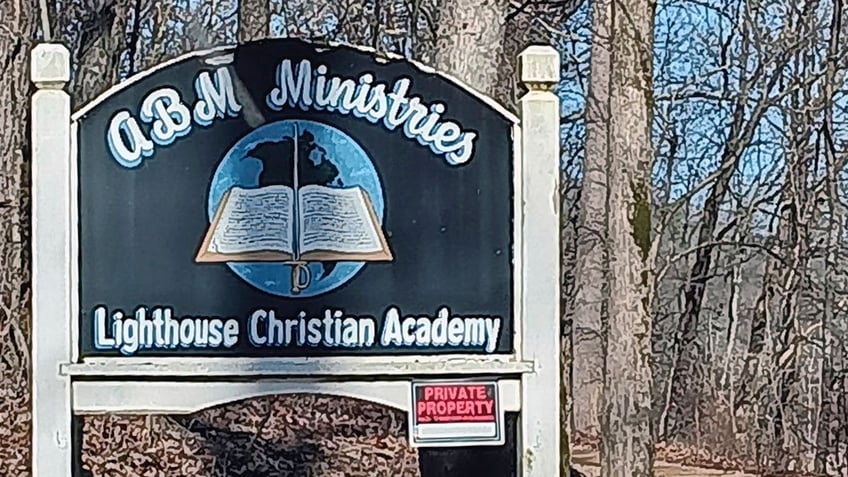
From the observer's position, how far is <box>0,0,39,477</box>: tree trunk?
10359 millimetres

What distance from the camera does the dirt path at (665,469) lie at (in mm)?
10844

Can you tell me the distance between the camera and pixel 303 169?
4367mm

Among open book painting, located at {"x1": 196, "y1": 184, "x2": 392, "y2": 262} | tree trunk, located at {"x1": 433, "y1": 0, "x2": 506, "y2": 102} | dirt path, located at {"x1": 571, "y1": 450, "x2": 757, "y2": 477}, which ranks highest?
A: tree trunk, located at {"x1": 433, "y1": 0, "x2": 506, "y2": 102}

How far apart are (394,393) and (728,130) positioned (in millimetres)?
9399

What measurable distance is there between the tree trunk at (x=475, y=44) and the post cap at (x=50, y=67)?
3109 millimetres

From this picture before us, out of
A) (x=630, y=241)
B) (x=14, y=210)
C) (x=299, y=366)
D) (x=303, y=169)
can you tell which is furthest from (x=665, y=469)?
(x=303, y=169)

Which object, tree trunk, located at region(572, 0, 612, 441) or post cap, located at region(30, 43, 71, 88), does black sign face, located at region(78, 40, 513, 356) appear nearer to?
post cap, located at region(30, 43, 71, 88)

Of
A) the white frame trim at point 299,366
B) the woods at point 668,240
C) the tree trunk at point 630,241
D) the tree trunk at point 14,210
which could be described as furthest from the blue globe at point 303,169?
the tree trunk at point 14,210

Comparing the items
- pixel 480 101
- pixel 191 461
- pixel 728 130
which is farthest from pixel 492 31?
pixel 728 130

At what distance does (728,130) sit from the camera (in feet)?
42.4

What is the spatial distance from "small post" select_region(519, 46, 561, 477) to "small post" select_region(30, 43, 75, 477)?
64.8 inches

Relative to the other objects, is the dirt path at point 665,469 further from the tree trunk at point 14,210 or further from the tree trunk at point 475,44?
the tree trunk at point 14,210

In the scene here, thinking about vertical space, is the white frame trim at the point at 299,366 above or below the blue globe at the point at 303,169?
below

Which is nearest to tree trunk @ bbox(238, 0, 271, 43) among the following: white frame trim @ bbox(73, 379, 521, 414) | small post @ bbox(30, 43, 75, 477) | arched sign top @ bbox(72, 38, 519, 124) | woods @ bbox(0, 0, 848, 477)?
woods @ bbox(0, 0, 848, 477)
